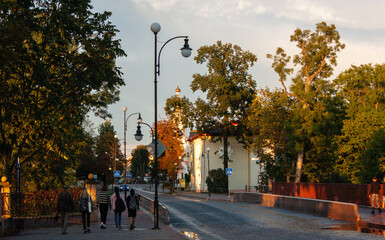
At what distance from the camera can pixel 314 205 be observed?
26078 mm

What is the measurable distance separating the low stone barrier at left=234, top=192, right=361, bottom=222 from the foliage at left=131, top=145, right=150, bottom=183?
402ft

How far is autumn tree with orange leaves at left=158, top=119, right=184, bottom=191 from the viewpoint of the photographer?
71.1 m

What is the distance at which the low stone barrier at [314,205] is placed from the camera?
69.7 feet

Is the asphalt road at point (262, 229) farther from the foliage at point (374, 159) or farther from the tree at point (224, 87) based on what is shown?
the tree at point (224, 87)

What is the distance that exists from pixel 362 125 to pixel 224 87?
1927 centimetres

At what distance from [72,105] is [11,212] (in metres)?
4.76

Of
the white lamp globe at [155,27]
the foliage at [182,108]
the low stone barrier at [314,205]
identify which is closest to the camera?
the white lamp globe at [155,27]

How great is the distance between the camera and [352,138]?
4775 centimetres

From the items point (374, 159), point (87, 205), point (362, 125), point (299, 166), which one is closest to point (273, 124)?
point (299, 166)

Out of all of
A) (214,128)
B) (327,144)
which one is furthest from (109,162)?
(327,144)

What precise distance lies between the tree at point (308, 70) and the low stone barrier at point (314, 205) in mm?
14994

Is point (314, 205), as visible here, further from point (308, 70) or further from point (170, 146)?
point (170, 146)

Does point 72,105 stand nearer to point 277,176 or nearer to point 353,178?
point 353,178

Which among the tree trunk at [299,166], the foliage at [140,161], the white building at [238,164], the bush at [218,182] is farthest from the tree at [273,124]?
the foliage at [140,161]
